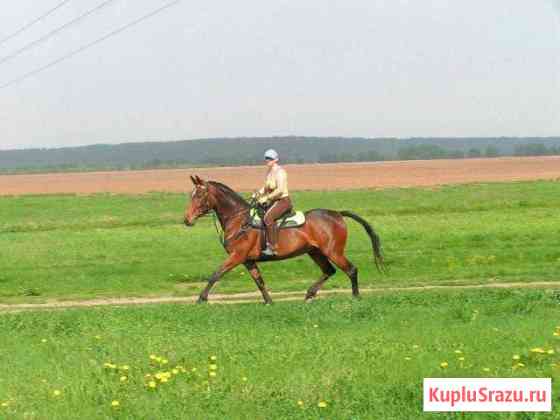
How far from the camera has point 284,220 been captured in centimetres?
2034

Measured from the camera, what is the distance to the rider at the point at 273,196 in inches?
763

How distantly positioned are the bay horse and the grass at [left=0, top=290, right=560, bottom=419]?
2.35 m

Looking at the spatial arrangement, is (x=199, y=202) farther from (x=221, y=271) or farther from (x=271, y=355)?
(x=271, y=355)

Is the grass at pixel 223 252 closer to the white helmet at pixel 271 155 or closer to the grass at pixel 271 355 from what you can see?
the white helmet at pixel 271 155

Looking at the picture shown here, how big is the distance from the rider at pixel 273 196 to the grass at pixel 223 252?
3.62m

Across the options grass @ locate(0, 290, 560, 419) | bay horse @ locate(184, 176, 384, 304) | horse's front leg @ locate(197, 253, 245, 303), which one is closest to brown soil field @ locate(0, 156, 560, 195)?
bay horse @ locate(184, 176, 384, 304)

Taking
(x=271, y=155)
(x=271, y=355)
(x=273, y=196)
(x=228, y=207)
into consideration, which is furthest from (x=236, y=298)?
(x=271, y=355)

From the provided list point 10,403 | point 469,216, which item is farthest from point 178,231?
point 10,403

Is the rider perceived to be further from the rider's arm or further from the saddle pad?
the saddle pad

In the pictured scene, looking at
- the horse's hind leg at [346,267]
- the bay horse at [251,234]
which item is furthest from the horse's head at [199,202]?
the horse's hind leg at [346,267]

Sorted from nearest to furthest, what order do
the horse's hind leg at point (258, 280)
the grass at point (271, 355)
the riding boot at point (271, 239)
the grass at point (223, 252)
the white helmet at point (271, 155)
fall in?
the grass at point (271, 355)
the white helmet at point (271, 155)
the horse's hind leg at point (258, 280)
the riding boot at point (271, 239)
the grass at point (223, 252)

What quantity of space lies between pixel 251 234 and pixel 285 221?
0.69 m

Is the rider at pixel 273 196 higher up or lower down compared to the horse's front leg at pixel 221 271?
higher up

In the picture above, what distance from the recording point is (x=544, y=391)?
1030 cm
